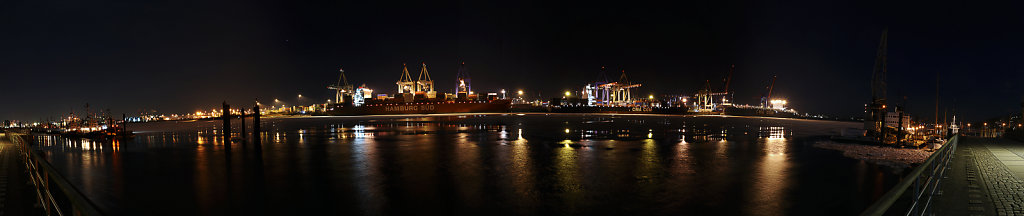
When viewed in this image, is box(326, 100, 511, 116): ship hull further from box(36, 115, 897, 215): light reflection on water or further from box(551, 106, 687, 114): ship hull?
box(36, 115, 897, 215): light reflection on water

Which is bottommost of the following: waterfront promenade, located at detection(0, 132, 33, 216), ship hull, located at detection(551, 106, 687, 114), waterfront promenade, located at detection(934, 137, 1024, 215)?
ship hull, located at detection(551, 106, 687, 114)

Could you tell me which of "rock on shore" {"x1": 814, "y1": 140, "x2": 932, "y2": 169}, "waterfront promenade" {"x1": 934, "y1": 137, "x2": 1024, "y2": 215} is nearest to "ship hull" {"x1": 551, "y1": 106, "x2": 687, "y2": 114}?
"rock on shore" {"x1": 814, "y1": 140, "x2": 932, "y2": 169}

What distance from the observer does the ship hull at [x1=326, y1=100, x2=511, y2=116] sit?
100312mm

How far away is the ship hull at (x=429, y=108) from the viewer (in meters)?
100

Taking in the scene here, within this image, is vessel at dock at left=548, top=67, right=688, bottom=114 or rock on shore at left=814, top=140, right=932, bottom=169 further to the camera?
vessel at dock at left=548, top=67, right=688, bottom=114

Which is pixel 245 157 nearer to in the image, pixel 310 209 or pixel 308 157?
pixel 308 157

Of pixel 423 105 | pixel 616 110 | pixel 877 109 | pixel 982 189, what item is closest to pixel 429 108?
pixel 423 105

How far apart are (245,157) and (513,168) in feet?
35.5

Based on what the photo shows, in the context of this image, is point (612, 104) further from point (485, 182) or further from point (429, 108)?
point (485, 182)

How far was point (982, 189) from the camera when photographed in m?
7.61

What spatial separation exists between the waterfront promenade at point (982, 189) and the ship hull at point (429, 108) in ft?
299

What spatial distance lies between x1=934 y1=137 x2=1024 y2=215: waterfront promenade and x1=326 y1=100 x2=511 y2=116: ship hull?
299ft

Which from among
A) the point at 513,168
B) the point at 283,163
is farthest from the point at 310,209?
the point at 283,163

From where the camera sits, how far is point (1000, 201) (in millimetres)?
6844
